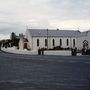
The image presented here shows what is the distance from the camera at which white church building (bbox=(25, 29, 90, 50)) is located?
4437 inches

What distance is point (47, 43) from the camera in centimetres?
11412

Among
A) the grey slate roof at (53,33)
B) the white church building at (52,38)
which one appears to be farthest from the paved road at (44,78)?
the grey slate roof at (53,33)

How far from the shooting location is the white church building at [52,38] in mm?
112688

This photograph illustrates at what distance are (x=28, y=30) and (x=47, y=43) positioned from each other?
887 centimetres

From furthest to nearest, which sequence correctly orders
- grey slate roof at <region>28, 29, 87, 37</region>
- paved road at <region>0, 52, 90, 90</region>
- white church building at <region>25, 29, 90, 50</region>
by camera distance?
1. grey slate roof at <region>28, 29, 87, 37</region>
2. white church building at <region>25, 29, 90, 50</region>
3. paved road at <region>0, 52, 90, 90</region>

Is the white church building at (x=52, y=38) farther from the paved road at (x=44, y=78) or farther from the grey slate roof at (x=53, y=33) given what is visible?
the paved road at (x=44, y=78)

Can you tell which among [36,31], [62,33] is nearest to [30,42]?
[36,31]

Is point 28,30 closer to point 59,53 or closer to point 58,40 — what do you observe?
point 58,40

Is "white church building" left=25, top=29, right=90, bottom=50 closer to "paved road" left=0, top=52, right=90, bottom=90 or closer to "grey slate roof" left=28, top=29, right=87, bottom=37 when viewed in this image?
"grey slate roof" left=28, top=29, right=87, bottom=37

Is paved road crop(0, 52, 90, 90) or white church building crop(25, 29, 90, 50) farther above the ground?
white church building crop(25, 29, 90, 50)

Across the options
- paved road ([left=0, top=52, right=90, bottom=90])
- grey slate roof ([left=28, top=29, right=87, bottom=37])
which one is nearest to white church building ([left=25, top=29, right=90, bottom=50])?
grey slate roof ([left=28, top=29, right=87, bottom=37])

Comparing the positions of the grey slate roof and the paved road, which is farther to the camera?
the grey slate roof

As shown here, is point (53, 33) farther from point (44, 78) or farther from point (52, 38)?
point (44, 78)

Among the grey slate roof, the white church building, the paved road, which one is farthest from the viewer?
the grey slate roof
